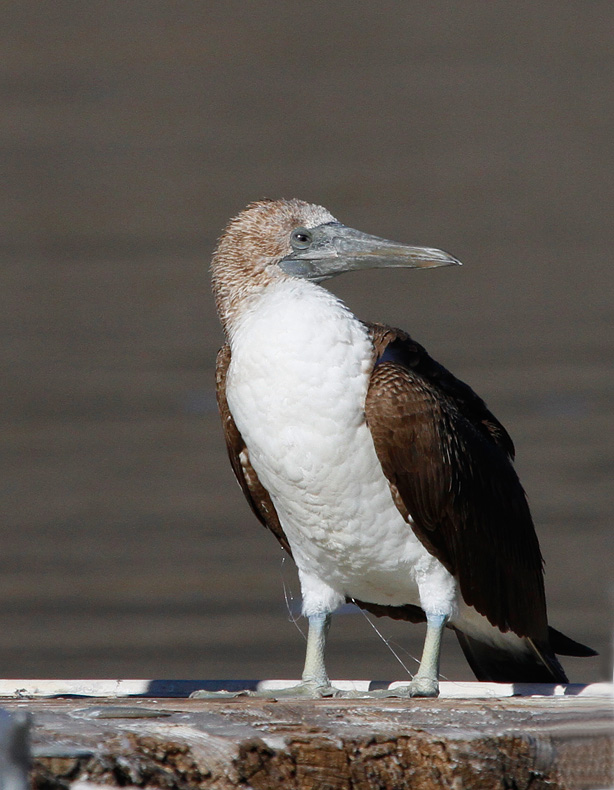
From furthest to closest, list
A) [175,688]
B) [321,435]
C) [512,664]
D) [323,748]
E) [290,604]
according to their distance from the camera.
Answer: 1. [290,604]
2. [512,664]
3. [175,688]
4. [321,435]
5. [323,748]

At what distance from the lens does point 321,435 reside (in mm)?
4805

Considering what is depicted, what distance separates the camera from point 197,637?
31.7ft

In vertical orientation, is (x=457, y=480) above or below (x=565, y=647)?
above

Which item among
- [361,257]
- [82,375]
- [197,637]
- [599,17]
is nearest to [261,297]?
[361,257]

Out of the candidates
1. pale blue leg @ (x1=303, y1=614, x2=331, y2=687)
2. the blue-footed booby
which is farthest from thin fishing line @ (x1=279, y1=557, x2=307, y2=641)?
the blue-footed booby

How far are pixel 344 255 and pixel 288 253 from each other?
0.57 feet

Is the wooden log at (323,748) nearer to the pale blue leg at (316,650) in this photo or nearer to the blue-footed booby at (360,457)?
the blue-footed booby at (360,457)

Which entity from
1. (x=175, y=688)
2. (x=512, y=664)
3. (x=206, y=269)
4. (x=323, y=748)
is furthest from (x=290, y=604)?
(x=206, y=269)

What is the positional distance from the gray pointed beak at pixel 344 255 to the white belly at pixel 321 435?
0.13 metres

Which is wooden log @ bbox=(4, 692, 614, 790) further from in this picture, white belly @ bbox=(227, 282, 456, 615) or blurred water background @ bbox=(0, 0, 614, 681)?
blurred water background @ bbox=(0, 0, 614, 681)

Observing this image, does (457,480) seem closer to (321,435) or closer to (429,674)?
(321,435)

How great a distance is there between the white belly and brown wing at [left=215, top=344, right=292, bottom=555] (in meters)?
0.13

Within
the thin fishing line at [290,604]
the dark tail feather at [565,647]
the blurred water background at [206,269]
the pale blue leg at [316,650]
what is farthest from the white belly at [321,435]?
the blurred water background at [206,269]

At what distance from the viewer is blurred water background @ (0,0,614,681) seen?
402 inches
